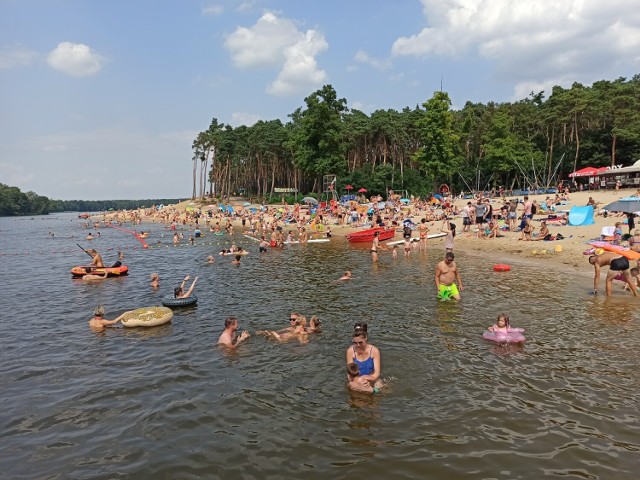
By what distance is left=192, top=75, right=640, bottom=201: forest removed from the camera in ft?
171

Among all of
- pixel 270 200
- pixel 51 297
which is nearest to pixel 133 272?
pixel 51 297

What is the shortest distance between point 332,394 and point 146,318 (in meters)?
7.09

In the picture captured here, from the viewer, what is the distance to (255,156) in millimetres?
87000

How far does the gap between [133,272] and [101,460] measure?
1847cm

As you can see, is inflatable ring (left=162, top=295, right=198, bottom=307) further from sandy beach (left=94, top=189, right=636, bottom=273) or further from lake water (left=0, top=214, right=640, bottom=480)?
sandy beach (left=94, top=189, right=636, bottom=273)

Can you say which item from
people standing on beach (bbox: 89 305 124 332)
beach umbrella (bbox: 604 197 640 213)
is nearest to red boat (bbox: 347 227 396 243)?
beach umbrella (bbox: 604 197 640 213)

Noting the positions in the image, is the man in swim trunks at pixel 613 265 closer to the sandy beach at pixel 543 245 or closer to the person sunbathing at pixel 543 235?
the sandy beach at pixel 543 245

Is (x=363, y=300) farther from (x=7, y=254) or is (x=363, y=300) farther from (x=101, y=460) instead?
(x=7, y=254)

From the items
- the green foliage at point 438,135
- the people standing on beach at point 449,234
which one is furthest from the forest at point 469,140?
the people standing on beach at point 449,234

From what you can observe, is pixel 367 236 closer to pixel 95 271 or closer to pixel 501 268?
pixel 501 268

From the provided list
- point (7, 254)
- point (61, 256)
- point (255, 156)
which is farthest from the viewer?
point (255, 156)

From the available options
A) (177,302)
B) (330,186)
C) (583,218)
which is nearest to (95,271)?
(177,302)

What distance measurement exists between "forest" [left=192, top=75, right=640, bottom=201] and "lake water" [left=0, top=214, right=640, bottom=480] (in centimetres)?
4364

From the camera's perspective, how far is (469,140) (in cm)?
6888
